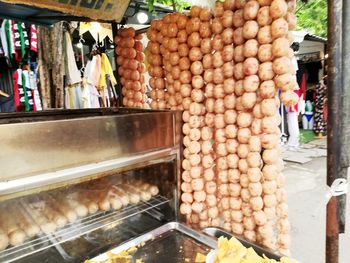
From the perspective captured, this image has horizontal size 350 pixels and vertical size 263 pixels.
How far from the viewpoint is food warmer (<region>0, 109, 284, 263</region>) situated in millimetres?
1461

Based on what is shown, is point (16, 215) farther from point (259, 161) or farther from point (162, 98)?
point (259, 161)

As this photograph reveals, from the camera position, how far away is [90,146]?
1.67 m

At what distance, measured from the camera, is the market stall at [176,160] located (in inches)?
63.3

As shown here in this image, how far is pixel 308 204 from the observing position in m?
5.35

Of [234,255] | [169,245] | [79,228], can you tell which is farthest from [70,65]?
[234,255]

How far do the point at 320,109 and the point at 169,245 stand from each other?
38.7ft

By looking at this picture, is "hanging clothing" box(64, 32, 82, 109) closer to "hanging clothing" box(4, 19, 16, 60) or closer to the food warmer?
"hanging clothing" box(4, 19, 16, 60)

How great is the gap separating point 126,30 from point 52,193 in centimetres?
189

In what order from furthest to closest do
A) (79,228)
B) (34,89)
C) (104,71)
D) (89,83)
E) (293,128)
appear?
(293,128)
(104,71)
(89,83)
(34,89)
(79,228)

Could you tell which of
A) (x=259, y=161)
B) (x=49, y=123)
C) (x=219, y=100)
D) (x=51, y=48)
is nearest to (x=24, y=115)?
(x=49, y=123)

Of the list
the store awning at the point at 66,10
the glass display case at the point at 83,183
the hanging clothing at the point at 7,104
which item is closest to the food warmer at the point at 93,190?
the glass display case at the point at 83,183

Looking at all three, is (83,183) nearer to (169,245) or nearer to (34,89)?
(169,245)

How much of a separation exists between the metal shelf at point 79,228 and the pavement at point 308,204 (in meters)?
1.42

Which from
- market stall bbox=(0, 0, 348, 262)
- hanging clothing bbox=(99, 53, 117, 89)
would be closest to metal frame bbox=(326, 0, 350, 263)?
market stall bbox=(0, 0, 348, 262)
